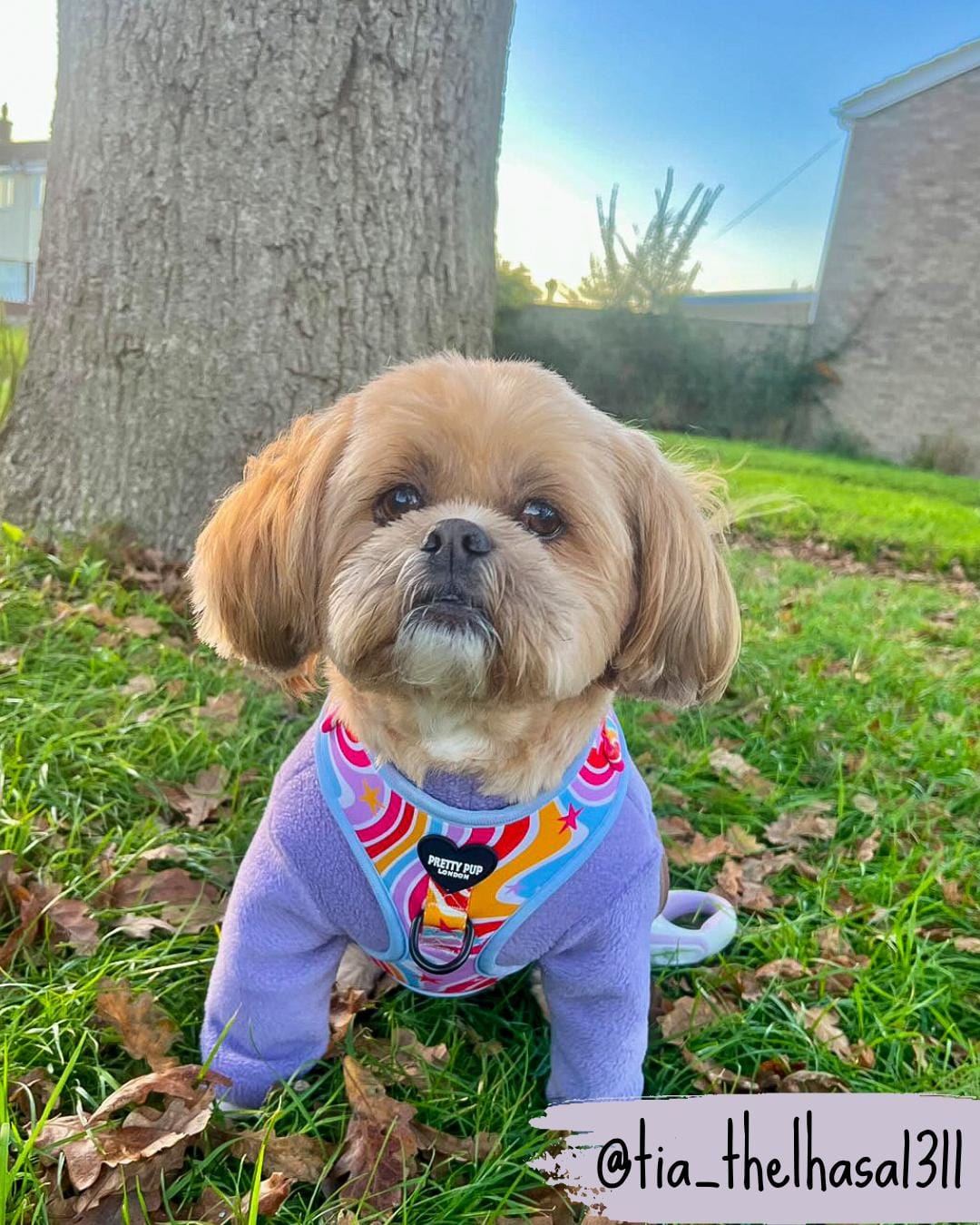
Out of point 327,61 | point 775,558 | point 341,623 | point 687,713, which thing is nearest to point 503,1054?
point 341,623

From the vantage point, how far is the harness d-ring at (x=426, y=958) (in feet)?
5.26

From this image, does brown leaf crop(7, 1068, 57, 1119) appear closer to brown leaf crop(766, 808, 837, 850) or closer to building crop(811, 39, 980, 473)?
brown leaf crop(766, 808, 837, 850)

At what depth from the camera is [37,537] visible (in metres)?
3.69

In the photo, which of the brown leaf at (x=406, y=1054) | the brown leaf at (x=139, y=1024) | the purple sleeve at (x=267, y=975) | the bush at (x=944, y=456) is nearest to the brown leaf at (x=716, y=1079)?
the brown leaf at (x=406, y=1054)

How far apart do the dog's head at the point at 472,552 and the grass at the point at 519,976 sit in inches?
30.9

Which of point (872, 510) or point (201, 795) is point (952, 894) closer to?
point (201, 795)

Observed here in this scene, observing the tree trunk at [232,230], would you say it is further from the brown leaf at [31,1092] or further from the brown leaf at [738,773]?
the brown leaf at [31,1092]

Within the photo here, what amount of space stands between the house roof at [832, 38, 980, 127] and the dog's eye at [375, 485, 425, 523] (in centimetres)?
1762

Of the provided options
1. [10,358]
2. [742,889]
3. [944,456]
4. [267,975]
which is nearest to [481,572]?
[267,975]

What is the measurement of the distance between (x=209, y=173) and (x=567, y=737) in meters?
2.72

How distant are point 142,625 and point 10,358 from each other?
168cm

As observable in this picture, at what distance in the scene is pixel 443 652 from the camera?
1401 millimetres

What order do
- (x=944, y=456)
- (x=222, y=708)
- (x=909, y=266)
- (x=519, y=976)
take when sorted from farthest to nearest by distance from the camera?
(x=944, y=456) → (x=909, y=266) → (x=222, y=708) → (x=519, y=976)

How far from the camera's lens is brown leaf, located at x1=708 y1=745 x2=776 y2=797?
9.75 ft
